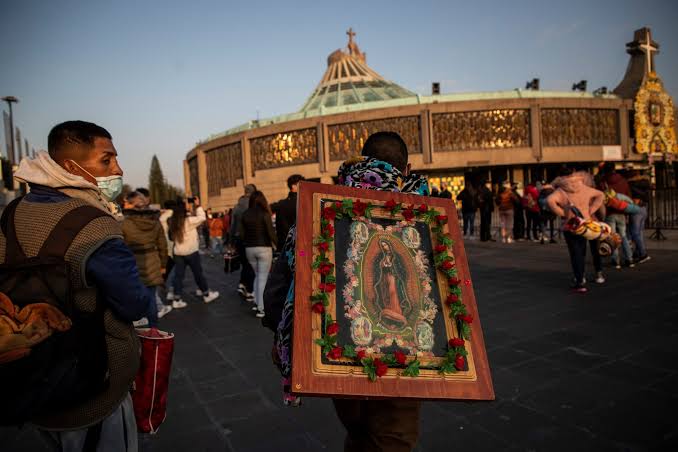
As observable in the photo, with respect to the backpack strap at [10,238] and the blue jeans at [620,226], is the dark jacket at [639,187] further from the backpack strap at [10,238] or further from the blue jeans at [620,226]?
the backpack strap at [10,238]

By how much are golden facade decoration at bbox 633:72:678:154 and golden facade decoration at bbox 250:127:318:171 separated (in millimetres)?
25365

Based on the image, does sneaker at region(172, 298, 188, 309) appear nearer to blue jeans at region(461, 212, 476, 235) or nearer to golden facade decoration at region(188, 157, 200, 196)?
blue jeans at region(461, 212, 476, 235)

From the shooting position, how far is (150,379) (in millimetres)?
2006

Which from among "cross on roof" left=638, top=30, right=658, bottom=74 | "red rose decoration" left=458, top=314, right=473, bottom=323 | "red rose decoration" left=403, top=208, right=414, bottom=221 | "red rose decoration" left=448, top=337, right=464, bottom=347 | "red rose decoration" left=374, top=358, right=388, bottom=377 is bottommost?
"red rose decoration" left=374, top=358, right=388, bottom=377

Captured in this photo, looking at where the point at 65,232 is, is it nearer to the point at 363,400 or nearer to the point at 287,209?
the point at 363,400

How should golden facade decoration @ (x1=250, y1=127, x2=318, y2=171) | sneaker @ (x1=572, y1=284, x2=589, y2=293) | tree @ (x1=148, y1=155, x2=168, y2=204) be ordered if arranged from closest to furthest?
sneaker @ (x1=572, y1=284, x2=589, y2=293)
golden facade decoration @ (x1=250, y1=127, x2=318, y2=171)
tree @ (x1=148, y1=155, x2=168, y2=204)

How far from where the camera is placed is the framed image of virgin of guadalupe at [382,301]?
1.66 meters

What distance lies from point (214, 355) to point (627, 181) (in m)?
9.04

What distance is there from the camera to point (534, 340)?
15.8 feet

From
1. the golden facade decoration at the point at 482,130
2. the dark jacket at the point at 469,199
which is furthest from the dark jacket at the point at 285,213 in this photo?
the golden facade decoration at the point at 482,130

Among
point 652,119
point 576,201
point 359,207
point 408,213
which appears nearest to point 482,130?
point 652,119

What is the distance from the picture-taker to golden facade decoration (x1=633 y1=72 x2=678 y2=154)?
34.4 metres

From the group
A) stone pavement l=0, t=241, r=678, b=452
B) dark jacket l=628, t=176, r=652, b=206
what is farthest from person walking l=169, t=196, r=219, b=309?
dark jacket l=628, t=176, r=652, b=206

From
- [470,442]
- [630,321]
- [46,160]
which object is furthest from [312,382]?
[630,321]
